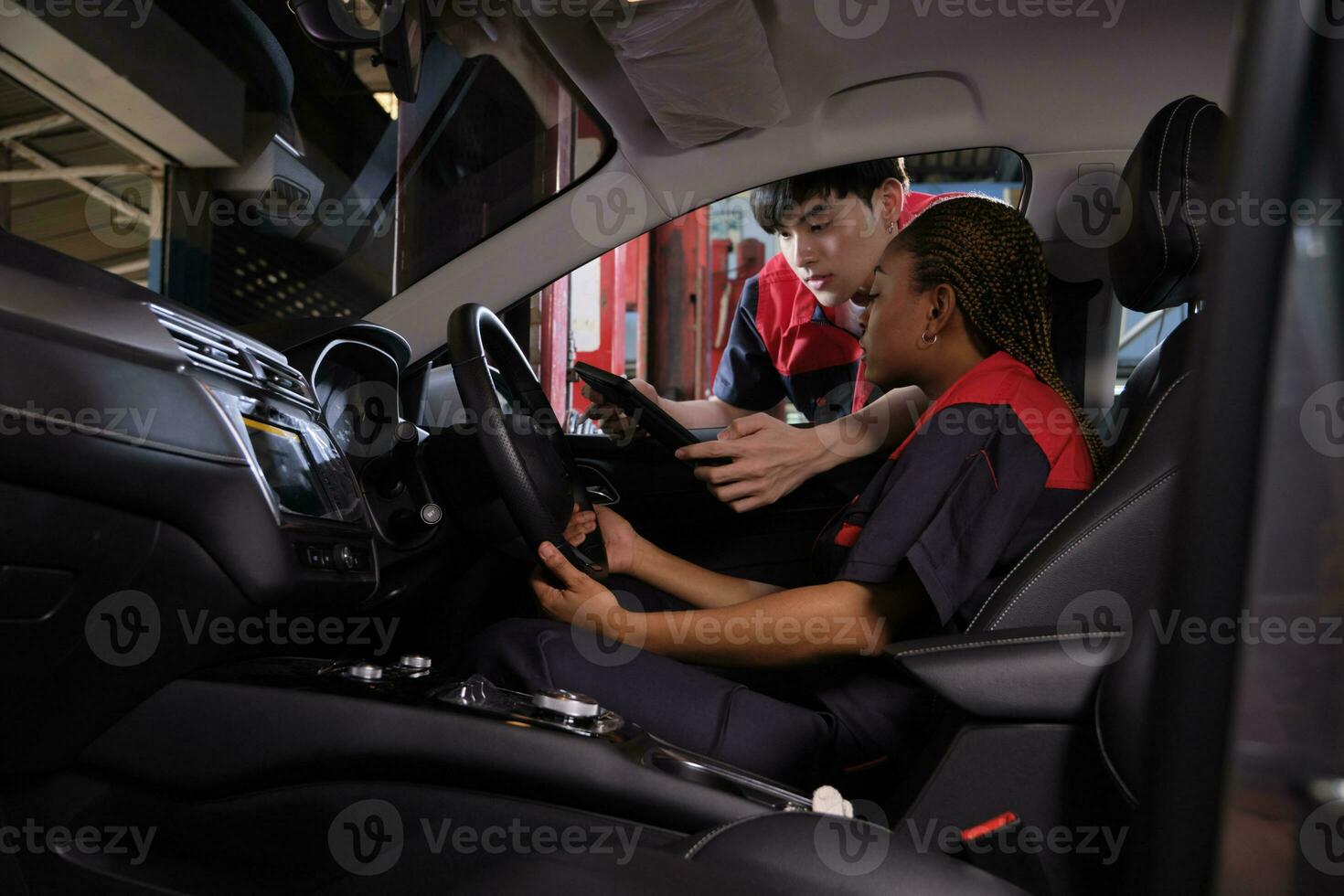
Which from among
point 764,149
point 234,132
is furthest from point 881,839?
point 234,132

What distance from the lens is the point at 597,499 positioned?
1.65 meters

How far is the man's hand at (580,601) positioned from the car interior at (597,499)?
0.11 ft

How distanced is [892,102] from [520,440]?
981mm

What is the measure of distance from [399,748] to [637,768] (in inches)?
9.6

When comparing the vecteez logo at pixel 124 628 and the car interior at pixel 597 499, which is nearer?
the car interior at pixel 597 499

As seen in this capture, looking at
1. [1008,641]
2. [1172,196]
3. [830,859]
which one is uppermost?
[1172,196]

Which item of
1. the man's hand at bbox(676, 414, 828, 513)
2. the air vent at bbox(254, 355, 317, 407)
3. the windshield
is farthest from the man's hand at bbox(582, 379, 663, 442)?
the air vent at bbox(254, 355, 317, 407)

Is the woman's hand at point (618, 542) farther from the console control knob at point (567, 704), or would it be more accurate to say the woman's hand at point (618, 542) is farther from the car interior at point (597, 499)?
the console control knob at point (567, 704)

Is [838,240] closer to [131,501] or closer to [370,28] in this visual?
[370,28]

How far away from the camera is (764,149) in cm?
173

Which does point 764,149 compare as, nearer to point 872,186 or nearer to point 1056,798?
point 872,186

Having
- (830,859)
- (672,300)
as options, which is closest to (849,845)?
(830,859)

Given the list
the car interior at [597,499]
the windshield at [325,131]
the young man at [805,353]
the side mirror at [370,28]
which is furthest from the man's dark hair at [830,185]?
the side mirror at [370,28]

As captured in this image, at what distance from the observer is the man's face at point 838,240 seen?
192cm
